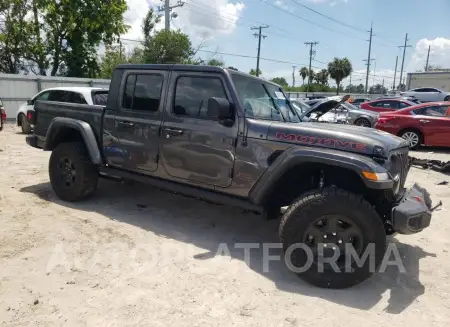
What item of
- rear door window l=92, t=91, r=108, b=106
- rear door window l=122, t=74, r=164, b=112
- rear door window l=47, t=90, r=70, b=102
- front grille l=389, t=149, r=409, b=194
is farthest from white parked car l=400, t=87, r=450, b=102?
rear door window l=122, t=74, r=164, b=112

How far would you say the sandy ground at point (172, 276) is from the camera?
2969 millimetres

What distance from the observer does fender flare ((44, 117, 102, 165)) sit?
5047 mm

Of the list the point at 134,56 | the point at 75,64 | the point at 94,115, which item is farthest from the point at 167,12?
the point at 94,115

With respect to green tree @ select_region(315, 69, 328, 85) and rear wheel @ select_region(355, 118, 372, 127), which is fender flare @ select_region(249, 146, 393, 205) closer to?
rear wheel @ select_region(355, 118, 372, 127)

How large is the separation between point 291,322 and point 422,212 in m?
1.51

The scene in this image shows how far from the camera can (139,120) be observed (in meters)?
4.67

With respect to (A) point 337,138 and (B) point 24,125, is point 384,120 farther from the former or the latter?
(B) point 24,125

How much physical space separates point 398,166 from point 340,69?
56.2 metres

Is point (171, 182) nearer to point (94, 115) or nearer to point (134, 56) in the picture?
point (94, 115)

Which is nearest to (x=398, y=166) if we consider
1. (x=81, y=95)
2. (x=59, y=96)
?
(x=81, y=95)

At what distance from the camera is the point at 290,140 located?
3688 millimetres

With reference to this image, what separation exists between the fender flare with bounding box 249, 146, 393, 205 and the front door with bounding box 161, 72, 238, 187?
42cm

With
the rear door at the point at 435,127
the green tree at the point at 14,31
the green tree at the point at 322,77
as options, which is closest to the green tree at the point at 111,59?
the green tree at the point at 14,31

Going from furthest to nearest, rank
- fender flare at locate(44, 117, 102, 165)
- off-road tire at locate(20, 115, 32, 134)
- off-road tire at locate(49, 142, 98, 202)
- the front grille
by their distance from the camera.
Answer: off-road tire at locate(20, 115, 32, 134)
off-road tire at locate(49, 142, 98, 202)
fender flare at locate(44, 117, 102, 165)
the front grille
